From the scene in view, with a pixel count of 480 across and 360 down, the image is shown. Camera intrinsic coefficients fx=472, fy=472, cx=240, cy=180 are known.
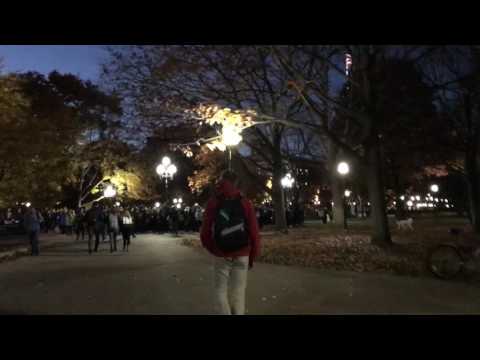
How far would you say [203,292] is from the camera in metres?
8.23

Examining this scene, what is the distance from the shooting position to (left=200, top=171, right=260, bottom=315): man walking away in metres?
Result: 5.24

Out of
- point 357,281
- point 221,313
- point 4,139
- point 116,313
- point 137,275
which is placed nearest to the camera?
point 221,313

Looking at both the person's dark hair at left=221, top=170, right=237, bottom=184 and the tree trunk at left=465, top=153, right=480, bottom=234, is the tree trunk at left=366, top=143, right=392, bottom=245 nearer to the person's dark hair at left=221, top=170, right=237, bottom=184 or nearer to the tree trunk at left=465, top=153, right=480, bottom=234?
the tree trunk at left=465, top=153, right=480, bottom=234

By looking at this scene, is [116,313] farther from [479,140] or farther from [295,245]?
[479,140]

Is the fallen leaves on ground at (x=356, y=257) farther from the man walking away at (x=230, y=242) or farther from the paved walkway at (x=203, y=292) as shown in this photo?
the man walking away at (x=230, y=242)

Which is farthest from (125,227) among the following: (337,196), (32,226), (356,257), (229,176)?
(337,196)

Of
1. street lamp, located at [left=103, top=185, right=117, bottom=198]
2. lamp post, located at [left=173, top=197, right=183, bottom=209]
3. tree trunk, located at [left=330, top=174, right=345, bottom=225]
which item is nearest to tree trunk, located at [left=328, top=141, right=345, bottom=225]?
tree trunk, located at [left=330, top=174, right=345, bottom=225]

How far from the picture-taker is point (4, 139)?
17.9 metres

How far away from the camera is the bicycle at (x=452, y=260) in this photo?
9094 mm

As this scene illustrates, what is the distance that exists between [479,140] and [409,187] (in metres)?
33.8

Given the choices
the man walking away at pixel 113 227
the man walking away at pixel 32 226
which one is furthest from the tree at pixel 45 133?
the man walking away at pixel 113 227

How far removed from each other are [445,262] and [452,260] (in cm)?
14

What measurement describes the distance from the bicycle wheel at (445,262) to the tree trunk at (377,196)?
4819 millimetres
